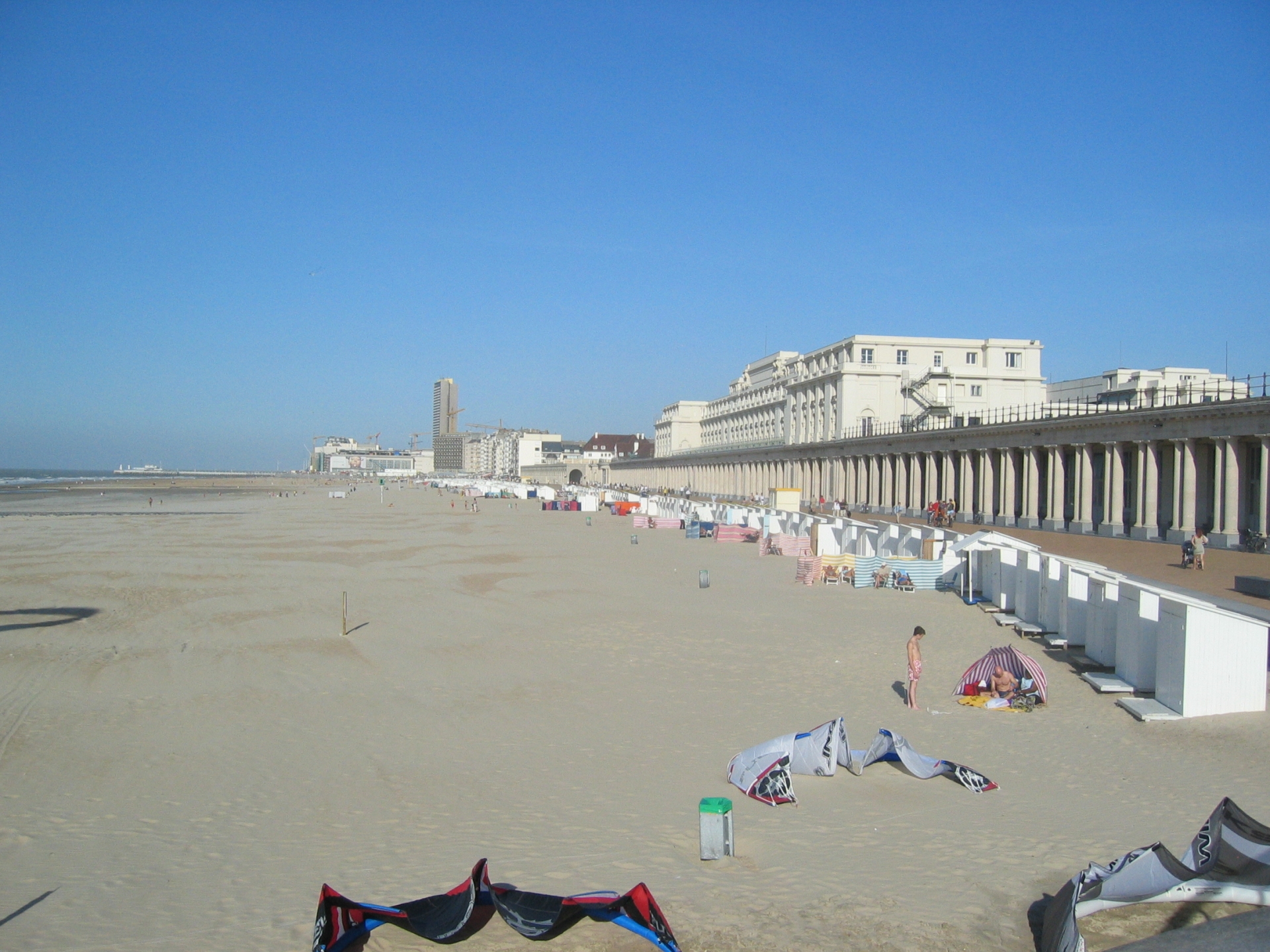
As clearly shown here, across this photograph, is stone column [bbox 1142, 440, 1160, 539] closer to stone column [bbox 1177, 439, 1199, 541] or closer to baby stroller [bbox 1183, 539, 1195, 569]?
stone column [bbox 1177, 439, 1199, 541]

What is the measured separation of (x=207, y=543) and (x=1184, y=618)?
33199 mm

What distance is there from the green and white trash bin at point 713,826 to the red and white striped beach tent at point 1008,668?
6.25 m

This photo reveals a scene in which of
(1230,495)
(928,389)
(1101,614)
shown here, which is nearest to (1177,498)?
(1230,495)

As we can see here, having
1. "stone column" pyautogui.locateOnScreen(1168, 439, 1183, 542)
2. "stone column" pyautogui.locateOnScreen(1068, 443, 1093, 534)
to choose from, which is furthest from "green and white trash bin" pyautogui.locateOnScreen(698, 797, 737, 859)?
"stone column" pyautogui.locateOnScreen(1068, 443, 1093, 534)

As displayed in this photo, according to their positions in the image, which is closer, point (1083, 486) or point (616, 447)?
point (1083, 486)

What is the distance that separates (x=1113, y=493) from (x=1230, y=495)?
523 centimetres

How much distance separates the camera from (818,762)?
8281 mm

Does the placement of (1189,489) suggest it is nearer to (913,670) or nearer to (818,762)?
(913,670)

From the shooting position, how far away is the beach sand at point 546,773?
5.84 metres

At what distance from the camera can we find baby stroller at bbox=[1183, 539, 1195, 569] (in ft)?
68.5

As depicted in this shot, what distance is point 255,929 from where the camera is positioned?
5504mm

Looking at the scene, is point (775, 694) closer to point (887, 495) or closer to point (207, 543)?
point (207, 543)

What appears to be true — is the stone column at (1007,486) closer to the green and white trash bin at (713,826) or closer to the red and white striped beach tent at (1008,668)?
the red and white striped beach tent at (1008,668)

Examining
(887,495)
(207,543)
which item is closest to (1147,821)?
(207,543)
